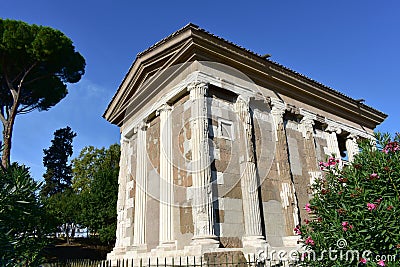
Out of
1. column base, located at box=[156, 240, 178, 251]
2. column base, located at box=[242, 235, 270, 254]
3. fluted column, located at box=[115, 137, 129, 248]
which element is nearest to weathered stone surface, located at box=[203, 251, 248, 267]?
column base, located at box=[242, 235, 270, 254]

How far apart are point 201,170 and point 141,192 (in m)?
3.76

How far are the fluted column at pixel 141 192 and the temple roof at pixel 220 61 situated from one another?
1.71m

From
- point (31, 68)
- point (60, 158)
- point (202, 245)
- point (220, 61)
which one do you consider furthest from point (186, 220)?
point (60, 158)

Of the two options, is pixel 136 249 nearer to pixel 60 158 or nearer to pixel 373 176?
pixel 373 176

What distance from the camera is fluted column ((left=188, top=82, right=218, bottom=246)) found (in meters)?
6.62

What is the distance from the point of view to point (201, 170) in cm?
709

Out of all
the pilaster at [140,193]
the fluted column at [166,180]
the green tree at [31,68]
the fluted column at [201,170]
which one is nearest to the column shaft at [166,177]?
the fluted column at [166,180]

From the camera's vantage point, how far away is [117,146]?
28.7 metres

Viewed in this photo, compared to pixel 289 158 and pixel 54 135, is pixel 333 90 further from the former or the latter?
pixel 54 135

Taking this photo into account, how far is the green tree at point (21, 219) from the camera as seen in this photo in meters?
3.12

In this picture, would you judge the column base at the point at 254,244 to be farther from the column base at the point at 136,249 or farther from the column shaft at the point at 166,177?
the column base at the point at 136,249

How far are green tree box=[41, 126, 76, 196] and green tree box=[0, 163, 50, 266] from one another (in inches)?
1376

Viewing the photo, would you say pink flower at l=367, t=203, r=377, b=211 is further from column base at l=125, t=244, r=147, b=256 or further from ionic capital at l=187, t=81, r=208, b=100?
column base at l=125, t=244, r=147, b=256

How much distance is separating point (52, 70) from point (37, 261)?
16203mm
